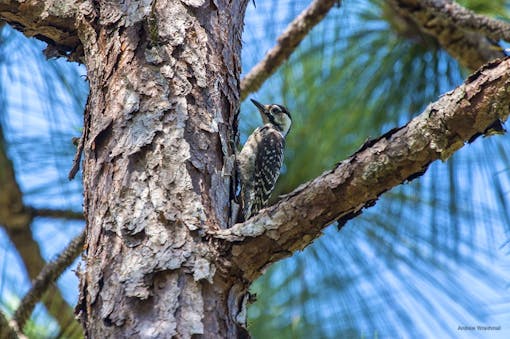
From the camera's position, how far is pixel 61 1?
2201mm

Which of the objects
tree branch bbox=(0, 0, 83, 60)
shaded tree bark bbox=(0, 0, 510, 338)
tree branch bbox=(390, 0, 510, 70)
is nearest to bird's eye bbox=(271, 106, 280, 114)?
tree branch bbox=(390, 0, 510, 70)

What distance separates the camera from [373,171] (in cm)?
157

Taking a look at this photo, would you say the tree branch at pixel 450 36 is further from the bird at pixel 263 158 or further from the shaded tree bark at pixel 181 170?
the shaded tree bark at pixel 181 170

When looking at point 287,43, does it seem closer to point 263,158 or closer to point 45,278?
point 263,158

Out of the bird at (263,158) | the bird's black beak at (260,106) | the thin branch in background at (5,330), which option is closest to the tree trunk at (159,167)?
the thin branch in background at (5,330)

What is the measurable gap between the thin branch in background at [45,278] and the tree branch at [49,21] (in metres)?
0.62

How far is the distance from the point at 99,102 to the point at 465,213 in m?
1.79

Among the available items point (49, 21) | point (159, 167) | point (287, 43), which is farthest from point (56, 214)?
point (159, 167)

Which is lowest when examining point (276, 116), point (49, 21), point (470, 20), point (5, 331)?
point (5, 331)

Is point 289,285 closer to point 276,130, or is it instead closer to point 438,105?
point 276,130

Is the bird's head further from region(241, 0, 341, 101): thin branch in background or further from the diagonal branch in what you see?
the diagonal branch

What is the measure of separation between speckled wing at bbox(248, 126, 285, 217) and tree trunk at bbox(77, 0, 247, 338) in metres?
0.96

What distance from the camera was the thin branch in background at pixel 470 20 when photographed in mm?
2492

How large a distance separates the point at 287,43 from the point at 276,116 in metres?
0.53
